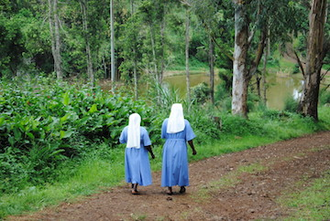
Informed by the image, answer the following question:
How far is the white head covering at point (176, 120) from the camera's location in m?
6.07

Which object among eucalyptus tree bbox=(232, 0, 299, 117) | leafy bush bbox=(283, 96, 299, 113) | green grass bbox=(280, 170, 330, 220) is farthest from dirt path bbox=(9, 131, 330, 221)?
leafy bush bbox=(283, 96, 299, 113)

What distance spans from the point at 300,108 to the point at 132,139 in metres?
11.1

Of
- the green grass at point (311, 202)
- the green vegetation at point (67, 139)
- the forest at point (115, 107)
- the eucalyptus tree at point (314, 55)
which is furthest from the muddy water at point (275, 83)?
the green grass at point (311, 202)

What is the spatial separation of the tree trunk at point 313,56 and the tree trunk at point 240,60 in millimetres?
3406

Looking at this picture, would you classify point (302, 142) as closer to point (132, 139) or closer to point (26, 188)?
point (132, 139)

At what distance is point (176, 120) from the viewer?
612 cm

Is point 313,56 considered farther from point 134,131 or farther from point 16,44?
point 16,44

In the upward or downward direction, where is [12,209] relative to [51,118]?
downward

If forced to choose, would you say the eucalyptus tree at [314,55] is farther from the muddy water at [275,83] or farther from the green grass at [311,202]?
the muddy water at [275,83]

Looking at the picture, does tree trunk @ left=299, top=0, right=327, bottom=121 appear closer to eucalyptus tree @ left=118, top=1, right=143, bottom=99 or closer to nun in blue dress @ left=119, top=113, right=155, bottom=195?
nun in blue dress @ left=119, top=113, right=155, bottom=195

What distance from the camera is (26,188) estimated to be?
6.05 m

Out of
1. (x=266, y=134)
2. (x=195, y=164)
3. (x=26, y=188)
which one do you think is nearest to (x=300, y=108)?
(x=266, y=134)

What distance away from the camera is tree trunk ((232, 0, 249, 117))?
12867 millimetres

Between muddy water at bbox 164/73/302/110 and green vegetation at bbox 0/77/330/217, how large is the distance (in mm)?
19350
